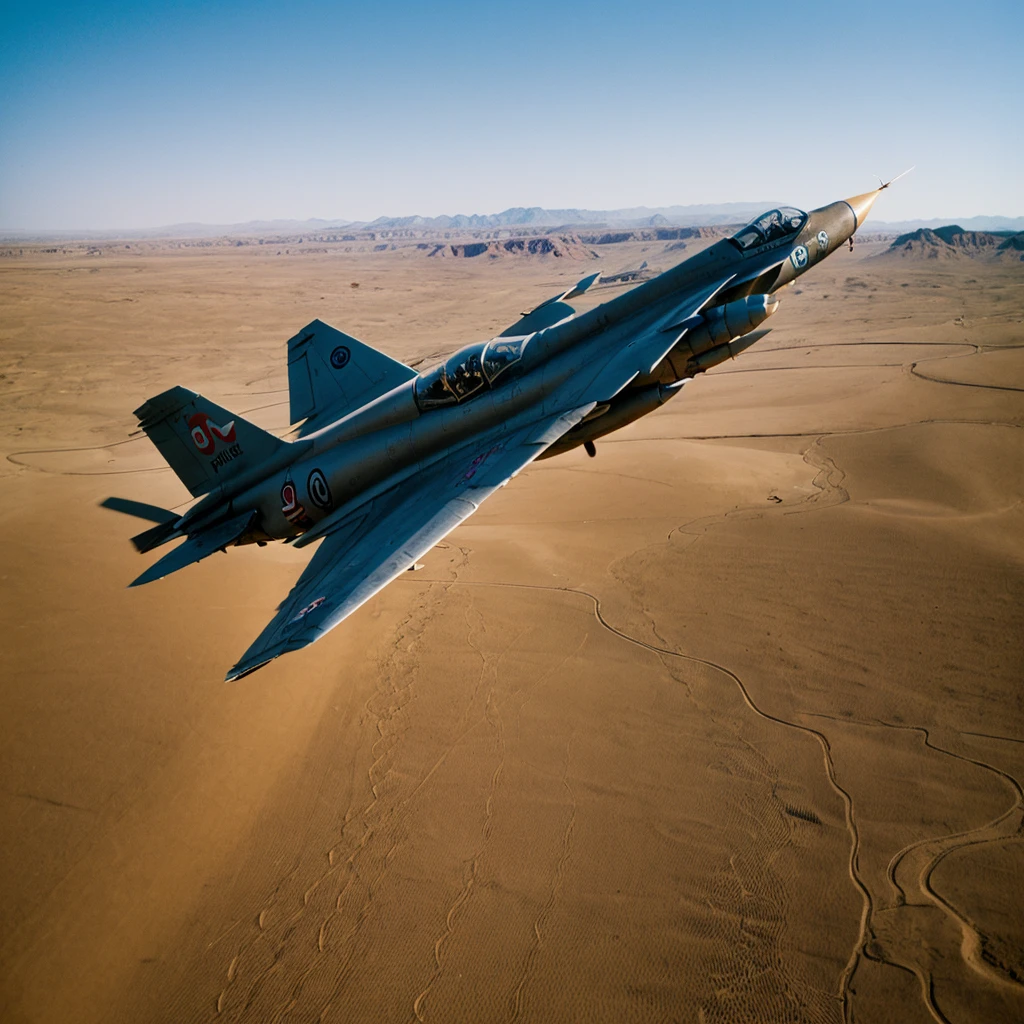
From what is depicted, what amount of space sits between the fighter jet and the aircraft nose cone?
0.06 m

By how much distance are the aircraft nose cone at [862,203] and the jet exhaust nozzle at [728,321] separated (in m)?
5.89

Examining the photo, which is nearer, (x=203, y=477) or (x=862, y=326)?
(x=203, y=477)

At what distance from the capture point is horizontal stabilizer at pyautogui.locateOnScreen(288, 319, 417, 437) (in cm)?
1541

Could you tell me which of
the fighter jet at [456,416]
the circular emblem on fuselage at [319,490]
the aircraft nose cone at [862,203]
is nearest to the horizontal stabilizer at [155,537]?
the fighter jet at [456,416]

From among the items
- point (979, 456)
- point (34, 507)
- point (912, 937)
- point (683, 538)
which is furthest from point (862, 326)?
point (34, 507)

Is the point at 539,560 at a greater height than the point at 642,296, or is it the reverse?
the point at 642,296

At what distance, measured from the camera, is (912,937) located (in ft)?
26.3

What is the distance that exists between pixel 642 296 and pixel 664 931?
12.1 meters

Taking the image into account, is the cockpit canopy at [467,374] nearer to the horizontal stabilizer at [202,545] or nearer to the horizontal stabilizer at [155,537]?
the horizontal stabilizer at [202,545]

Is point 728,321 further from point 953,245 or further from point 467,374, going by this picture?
point 953,245

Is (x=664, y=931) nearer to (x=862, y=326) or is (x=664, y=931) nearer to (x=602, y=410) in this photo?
(x=602, y=410)

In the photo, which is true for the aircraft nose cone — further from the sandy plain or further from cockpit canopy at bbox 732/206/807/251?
the sandy plain

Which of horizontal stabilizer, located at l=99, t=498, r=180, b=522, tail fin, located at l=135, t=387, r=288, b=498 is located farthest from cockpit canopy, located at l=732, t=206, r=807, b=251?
horizontal stabilizer, located at l=99, t=498, r=180, b=522

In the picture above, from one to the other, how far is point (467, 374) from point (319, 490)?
4227mm
